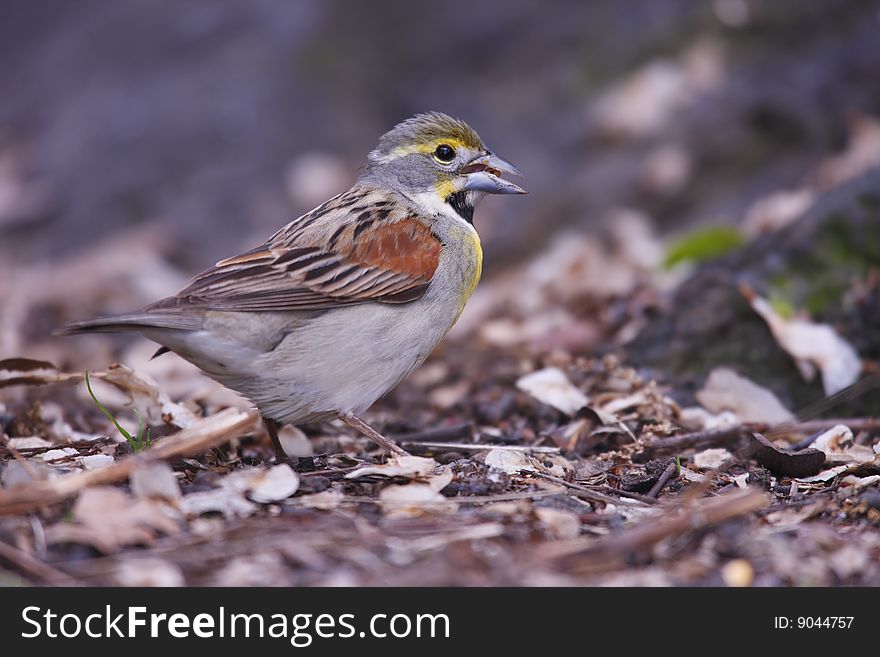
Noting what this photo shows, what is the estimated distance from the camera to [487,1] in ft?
37.6

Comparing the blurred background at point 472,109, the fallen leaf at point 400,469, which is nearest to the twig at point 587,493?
the fallen leaf at point 400,469

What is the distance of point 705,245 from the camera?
324 inches

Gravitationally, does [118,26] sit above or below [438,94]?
above

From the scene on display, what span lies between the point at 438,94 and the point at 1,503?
798 cm

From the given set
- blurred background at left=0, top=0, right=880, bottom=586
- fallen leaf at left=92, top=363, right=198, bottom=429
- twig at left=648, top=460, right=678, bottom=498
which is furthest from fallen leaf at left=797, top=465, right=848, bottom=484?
fallen leaf at left=92, top=363, right=198, bottom=429

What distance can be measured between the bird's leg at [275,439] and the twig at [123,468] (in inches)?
28.8

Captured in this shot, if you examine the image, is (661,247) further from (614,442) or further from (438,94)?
A: (614,442)

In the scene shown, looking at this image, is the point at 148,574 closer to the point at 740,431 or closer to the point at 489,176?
the point at 740,431

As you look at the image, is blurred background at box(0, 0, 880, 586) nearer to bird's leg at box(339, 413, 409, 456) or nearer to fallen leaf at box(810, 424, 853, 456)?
fallen leaf at box(810, 424, 853, 456)

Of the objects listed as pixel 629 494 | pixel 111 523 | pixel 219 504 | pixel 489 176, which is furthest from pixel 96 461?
pixel 489 176

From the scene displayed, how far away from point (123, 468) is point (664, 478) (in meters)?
2.34

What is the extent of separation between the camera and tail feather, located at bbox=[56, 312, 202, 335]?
4531 mm

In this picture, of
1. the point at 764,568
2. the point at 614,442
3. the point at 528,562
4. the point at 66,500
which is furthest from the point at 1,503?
the point at 614,442

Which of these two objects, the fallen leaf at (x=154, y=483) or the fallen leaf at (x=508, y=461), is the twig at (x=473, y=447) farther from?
the fallen leaf at (x=154, y=483)
